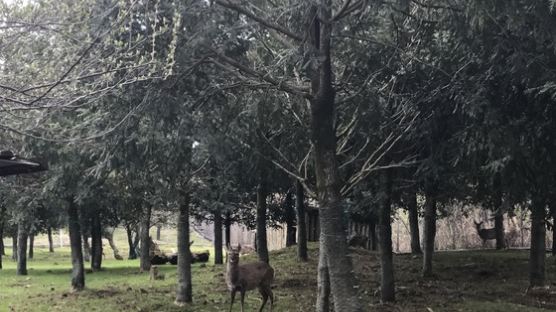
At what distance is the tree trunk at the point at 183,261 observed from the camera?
40.1 ft

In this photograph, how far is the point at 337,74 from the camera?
10.5m

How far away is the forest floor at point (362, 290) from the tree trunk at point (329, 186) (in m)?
3.39

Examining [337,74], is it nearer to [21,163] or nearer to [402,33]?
[402,33]

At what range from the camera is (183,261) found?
12477mm

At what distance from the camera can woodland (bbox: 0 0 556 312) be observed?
6.50 metres

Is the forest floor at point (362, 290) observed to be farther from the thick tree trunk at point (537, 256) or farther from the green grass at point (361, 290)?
the thick tree trunk at point (537, 256)

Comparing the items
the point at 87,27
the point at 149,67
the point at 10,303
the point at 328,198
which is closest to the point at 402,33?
the point at 328,198

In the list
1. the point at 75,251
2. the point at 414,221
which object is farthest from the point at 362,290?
the point at 75,251

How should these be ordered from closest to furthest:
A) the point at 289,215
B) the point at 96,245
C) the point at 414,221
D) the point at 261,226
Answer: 1. the point at 261,226
2. the point at 414,221
3. the point at 289,215
4. the point at 96,245

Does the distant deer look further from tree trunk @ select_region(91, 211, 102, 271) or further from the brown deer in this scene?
the brown deer

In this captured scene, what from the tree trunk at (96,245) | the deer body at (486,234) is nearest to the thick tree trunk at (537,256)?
the deer body at (486,234)

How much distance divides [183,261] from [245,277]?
5.98ft

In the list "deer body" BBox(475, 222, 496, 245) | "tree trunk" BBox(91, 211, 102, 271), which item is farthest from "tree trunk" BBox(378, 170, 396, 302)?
"deer body" BBox(475, 222, 496, 245)

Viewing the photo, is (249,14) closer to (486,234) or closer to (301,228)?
(301,228)
